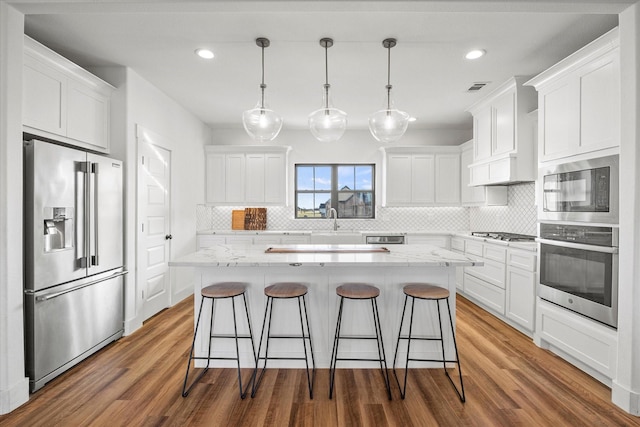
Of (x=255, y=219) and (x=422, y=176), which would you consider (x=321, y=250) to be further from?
(x=422, y=176)

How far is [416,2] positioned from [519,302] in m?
3.09

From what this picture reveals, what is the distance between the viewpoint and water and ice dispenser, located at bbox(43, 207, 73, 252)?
245 centimetres

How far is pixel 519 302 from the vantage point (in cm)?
346

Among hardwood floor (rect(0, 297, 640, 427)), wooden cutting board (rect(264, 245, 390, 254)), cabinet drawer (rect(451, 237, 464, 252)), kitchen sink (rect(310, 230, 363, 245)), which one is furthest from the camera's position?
kitchen sink (rect(310, 230, 363, 245))

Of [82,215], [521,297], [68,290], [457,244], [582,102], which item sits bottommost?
[521,297]

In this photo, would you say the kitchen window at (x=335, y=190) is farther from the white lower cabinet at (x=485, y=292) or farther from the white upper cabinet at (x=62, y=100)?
the white upper cabinet at (x=62, y=100)

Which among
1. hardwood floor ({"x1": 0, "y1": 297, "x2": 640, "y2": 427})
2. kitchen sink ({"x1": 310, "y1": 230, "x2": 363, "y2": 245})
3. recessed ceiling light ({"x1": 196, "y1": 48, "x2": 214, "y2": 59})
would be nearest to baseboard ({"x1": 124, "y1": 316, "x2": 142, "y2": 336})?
hardwood floor ({"x1": 0, "y1": 297, "x2": 640, "y2": 427})

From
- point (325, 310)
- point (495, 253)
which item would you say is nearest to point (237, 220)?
point (325, 310)

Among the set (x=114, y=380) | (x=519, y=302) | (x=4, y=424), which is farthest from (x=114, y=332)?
(x=519, y=302)

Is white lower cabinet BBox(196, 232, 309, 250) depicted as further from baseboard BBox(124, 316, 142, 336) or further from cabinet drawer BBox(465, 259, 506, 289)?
cabinet drawer BBox(465, 259, 506, 289)

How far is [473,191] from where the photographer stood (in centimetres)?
512

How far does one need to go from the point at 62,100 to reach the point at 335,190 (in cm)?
418

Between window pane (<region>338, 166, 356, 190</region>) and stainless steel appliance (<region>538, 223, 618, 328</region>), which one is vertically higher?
window pane (<region>338, 166, 356, 190</region>)

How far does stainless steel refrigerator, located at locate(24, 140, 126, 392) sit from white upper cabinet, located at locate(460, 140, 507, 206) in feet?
15.2
